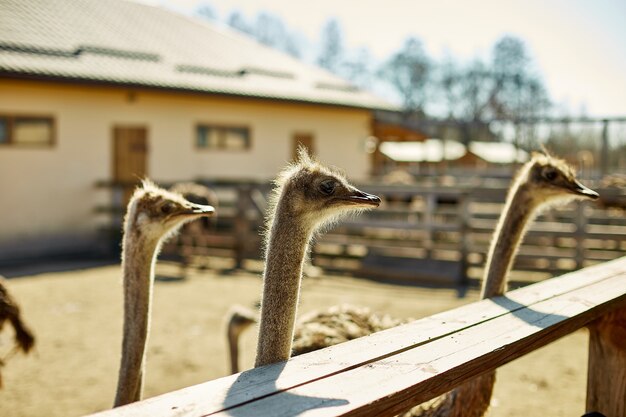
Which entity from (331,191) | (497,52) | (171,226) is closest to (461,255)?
(171,226)

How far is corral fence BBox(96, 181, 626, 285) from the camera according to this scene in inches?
370

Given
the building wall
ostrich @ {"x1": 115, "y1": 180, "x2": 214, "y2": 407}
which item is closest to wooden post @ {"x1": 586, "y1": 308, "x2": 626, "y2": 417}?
ostrich @ {"x1": 115, "y1": 180, "x2": 214, "y2": 407}

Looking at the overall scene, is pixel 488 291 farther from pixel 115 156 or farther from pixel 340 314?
pixel 115 156

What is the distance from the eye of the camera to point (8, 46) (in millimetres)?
12234

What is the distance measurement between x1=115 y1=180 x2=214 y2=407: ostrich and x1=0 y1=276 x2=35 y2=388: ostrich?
0.96 m

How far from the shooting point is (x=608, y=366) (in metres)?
2.64

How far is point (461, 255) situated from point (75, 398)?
5907 millimetres

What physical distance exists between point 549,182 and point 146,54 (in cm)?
1273

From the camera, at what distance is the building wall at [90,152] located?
1214 centimetres

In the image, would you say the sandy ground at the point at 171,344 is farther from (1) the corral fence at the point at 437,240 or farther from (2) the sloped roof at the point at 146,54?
(2) the sloped roof at the point at 146,54

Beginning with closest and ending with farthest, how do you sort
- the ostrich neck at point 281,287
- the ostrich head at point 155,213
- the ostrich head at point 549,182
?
the ostrich neck at point 281,287 → the ostrich head at point 155,213 → the ostrich head at point 549,182

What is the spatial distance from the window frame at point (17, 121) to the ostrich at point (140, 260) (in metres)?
9.56

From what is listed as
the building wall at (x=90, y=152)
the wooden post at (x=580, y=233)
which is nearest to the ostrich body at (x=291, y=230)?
the wooden post at (x=580, y=233)

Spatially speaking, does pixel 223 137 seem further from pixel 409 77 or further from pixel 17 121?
pixel 409 77
